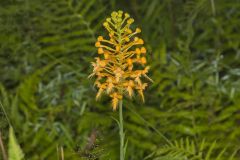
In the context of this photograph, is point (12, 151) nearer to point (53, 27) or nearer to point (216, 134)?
point (216, 134)

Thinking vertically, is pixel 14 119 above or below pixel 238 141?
above

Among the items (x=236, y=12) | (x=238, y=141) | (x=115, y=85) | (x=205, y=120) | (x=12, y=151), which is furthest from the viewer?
(x=236, y=12)

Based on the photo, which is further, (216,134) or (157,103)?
(157,103)

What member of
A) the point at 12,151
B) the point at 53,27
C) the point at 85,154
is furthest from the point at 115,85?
the point at 53,27

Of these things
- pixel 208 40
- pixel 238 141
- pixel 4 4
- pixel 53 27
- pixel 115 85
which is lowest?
pixel 238 141

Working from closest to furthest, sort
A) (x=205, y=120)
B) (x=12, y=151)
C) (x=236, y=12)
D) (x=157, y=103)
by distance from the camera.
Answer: (x=12, y=151)
(x=205, y=120)
(x=157, y=103)
(x=236, y=12)

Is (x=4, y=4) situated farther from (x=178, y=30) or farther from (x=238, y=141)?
(x=238, y=141)
